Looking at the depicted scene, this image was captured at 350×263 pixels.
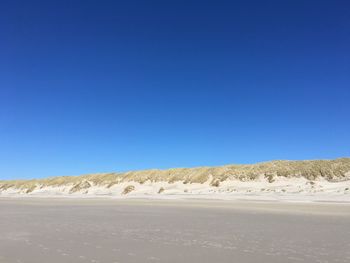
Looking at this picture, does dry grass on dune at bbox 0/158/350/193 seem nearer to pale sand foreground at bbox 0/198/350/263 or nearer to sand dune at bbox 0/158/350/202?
sand dune at bbox 0/158/350/202

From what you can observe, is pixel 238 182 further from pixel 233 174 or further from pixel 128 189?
pixel 128 189

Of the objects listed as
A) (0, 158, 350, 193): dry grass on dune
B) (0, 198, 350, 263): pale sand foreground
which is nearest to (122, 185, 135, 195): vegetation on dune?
(0, 158, 350, 193): dry grass on dune

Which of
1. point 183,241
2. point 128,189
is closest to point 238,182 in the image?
point 128,189

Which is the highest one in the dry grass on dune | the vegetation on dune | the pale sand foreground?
the dry grass on dune

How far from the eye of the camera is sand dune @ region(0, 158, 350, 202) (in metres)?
29.5

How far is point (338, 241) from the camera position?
31.4 ft

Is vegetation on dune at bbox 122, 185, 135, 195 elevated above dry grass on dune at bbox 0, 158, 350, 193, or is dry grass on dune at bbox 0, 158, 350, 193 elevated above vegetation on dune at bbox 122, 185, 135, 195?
dry grass on dune at bbox 0, 158, 350, 193

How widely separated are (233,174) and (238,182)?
5.77 feet

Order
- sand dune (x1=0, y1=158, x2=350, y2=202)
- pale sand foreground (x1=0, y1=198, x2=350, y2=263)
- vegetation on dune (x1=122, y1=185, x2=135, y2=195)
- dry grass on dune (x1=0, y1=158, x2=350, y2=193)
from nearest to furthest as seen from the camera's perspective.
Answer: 1. pale sand foreground (x1=0, y1=198, x2=350, y2=263)
2. sand dune (x1=0, y1=158, x2=350, y2=202)
3. dry grass on dune (x1=0, y1=158, x2=350, y2=193)
4. vegetation on dune (x1=122, y1=185, x2=135, y2=195)

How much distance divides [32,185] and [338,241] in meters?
55.7

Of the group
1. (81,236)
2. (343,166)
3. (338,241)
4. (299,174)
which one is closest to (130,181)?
(299,174)

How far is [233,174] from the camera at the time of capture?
37.2m

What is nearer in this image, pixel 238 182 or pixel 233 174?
pixel 238 182

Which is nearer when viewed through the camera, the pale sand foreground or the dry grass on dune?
the pale sand foreground
